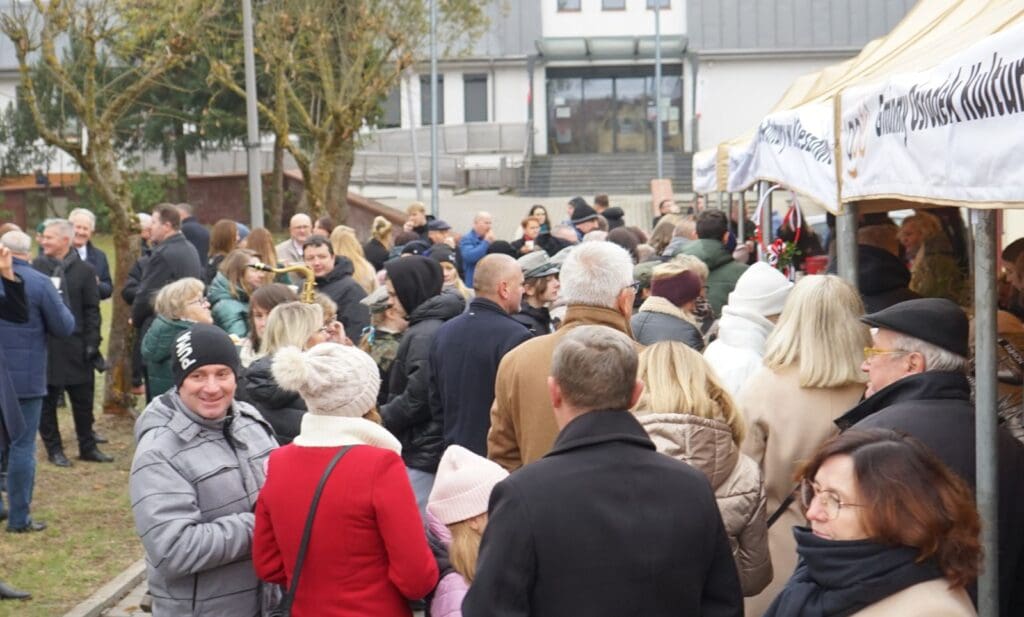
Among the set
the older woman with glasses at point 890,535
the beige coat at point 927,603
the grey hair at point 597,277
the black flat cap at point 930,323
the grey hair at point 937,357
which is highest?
the grey hair at point 597,277

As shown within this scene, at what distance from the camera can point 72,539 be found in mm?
9852

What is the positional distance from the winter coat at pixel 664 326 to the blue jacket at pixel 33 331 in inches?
192

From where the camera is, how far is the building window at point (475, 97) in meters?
59.1

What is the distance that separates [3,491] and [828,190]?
22.8ft

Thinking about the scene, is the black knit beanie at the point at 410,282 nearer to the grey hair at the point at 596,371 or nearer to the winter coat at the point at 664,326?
the winter coat at the point at 664,326

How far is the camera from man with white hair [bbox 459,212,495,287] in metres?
16.5

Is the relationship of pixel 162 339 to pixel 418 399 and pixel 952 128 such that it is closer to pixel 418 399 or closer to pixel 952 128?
pixel 418 399

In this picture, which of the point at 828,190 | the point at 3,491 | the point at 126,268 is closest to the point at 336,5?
the point at 126,268

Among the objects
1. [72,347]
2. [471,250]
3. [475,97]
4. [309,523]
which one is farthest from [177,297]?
[475,97]

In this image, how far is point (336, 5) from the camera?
94.6ft

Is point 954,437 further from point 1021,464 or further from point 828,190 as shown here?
point 828,190

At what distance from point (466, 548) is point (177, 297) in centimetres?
476

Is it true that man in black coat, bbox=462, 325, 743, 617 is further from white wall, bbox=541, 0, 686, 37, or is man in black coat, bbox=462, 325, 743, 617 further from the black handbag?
white wall, bbox=541, 0, 686, 37

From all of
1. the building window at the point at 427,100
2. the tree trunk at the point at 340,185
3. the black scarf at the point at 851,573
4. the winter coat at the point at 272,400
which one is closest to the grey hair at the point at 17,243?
the winter coat at the point at 272,400
